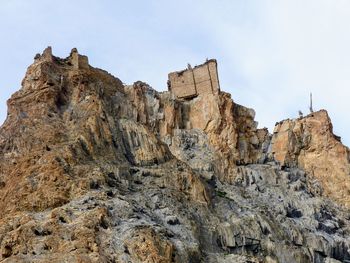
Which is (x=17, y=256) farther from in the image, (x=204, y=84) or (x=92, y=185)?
(x=204, y=84)

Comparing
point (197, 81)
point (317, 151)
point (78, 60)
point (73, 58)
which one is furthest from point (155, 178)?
point (317, 151)

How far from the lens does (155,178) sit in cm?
5600

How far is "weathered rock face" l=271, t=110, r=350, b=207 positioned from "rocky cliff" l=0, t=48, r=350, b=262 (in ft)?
0.38

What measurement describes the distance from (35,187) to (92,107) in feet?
40.6

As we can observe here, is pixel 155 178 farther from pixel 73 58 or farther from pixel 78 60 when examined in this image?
pixel 73 58

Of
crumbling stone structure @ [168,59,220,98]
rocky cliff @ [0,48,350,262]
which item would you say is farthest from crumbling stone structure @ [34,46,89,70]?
crumbling stone structure @ [168,59,220,98]

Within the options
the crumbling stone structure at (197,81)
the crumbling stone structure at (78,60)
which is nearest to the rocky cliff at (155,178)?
the crumbling stone structure at (78,60)

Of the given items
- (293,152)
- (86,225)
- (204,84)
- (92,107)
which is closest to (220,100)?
(204,84)

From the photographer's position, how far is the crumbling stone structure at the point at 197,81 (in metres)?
73.6

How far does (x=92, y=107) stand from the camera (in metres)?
58.8

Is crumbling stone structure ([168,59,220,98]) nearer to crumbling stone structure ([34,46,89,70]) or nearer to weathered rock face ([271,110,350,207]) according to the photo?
weathered rock face ([271,110,350,207])

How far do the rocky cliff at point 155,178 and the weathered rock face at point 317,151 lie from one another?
117 mm

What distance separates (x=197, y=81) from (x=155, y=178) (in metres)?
20.3

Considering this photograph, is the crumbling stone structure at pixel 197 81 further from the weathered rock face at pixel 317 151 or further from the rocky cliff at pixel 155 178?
the weathered rock face at pixel 317 151
